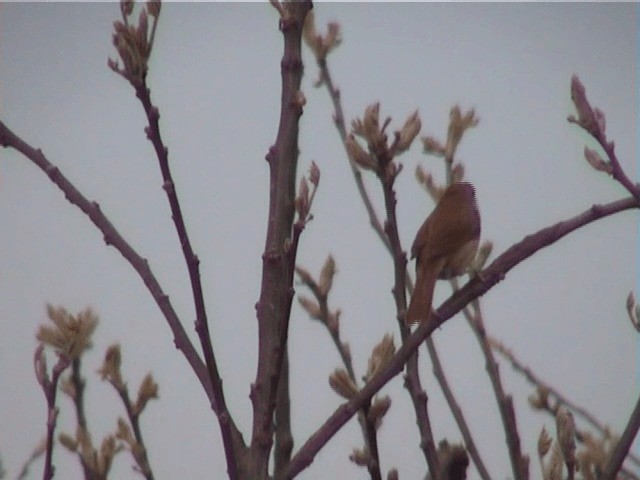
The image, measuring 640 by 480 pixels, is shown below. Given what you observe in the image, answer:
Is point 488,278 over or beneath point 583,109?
beneath

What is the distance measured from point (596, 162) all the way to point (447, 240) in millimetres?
166

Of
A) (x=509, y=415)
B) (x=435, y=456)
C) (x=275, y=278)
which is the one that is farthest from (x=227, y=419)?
(x=509, y=415)

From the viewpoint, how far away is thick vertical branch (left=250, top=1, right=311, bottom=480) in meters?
0.64

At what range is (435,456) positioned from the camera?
0.76 m

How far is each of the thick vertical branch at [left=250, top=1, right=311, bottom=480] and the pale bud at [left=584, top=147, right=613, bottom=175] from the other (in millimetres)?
291

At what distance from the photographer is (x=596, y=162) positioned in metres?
0.72

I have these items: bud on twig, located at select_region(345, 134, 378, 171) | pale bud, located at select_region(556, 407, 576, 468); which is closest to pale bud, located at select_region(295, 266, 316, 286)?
bud on twig, located at select_region(345, 134, 378, 171)

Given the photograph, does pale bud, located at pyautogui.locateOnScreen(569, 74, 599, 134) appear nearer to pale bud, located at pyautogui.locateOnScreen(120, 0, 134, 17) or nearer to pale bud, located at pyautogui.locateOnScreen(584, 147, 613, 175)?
pale bud, located at pyautogui.locateOnScreen(584, 147, 613, 175)

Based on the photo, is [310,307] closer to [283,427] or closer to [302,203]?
[283,427]

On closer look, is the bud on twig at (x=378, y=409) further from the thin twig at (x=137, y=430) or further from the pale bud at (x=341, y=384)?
the thin twig at (x=137, y=430)

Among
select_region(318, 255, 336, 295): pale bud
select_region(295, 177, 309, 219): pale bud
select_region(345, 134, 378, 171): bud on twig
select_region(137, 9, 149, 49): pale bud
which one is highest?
select_region(137, 9, 149, 49): pale bud

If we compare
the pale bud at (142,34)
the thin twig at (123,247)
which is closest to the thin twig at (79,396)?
the thin twig at (123,247)

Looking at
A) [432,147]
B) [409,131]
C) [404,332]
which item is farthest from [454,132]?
[404,332]

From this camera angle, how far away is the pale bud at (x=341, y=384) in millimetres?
732
